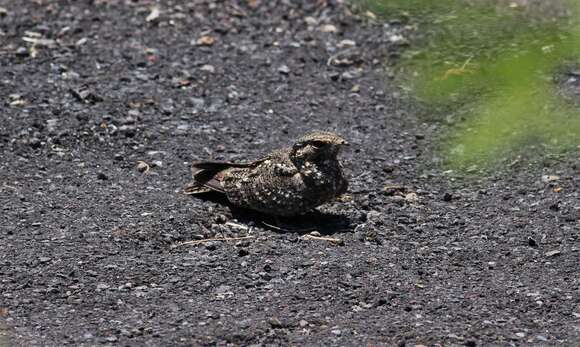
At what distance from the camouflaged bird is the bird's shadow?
0.11 meters

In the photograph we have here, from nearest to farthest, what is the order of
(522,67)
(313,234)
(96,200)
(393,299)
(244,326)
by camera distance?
(522,67)
(244,326)
(393,299)
(313,234)
(96,200)

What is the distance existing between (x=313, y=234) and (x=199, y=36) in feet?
12.9

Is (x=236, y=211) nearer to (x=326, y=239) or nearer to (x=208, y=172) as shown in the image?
(x=208, y=172)

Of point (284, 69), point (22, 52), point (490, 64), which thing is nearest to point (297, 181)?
point (284, 69)

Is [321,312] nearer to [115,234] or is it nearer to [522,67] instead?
[115,234]

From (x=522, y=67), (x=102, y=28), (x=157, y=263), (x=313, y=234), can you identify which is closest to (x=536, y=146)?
(x=313, y=234)

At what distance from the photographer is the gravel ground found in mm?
5246

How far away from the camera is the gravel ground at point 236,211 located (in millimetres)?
5246

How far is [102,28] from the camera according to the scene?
9.74 meters

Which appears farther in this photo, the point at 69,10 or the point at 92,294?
the point at 69,10

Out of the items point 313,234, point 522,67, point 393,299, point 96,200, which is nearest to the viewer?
point 522,67

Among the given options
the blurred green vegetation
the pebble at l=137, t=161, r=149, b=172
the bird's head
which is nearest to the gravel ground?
the pebble at l=137, t=161, r=149, b=172

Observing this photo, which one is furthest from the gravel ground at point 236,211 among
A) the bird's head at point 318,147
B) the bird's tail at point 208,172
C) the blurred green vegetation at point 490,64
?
the blurred green vegetation at point 490,64

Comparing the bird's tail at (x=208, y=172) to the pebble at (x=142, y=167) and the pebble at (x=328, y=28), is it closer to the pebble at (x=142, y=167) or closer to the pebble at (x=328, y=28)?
the pebble at (x=142, y=167)
